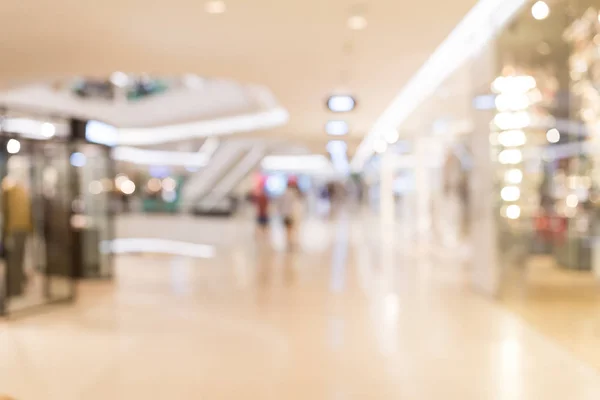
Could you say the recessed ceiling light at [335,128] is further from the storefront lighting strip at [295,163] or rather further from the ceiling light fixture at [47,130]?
the storefront lighting strip at [295,163]

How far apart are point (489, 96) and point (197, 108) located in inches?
545

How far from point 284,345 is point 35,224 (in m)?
5.42

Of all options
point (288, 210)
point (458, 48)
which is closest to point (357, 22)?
point (458, 48)

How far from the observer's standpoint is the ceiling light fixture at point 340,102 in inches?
351

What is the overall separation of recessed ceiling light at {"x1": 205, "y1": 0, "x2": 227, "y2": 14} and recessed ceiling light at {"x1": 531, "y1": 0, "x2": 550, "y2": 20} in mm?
3728

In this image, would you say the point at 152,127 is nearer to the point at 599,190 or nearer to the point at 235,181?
the point at 235,181

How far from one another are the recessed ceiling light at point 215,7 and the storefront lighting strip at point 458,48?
2.92 meters

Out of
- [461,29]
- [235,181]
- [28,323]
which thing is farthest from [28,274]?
[235,181]

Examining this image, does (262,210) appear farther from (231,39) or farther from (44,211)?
(231,39)

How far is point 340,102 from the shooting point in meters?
8.96

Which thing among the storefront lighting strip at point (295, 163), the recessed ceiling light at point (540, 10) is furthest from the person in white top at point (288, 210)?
the storefront lighting strip at point (295, 163)

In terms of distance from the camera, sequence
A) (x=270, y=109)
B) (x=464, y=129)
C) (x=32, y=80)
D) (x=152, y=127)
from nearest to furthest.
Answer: (x=32, y=80), (x=464, y=129), (x=270, y=109), (x=152, y=127)

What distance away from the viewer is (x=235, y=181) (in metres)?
33.4

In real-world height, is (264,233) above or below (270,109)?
below
